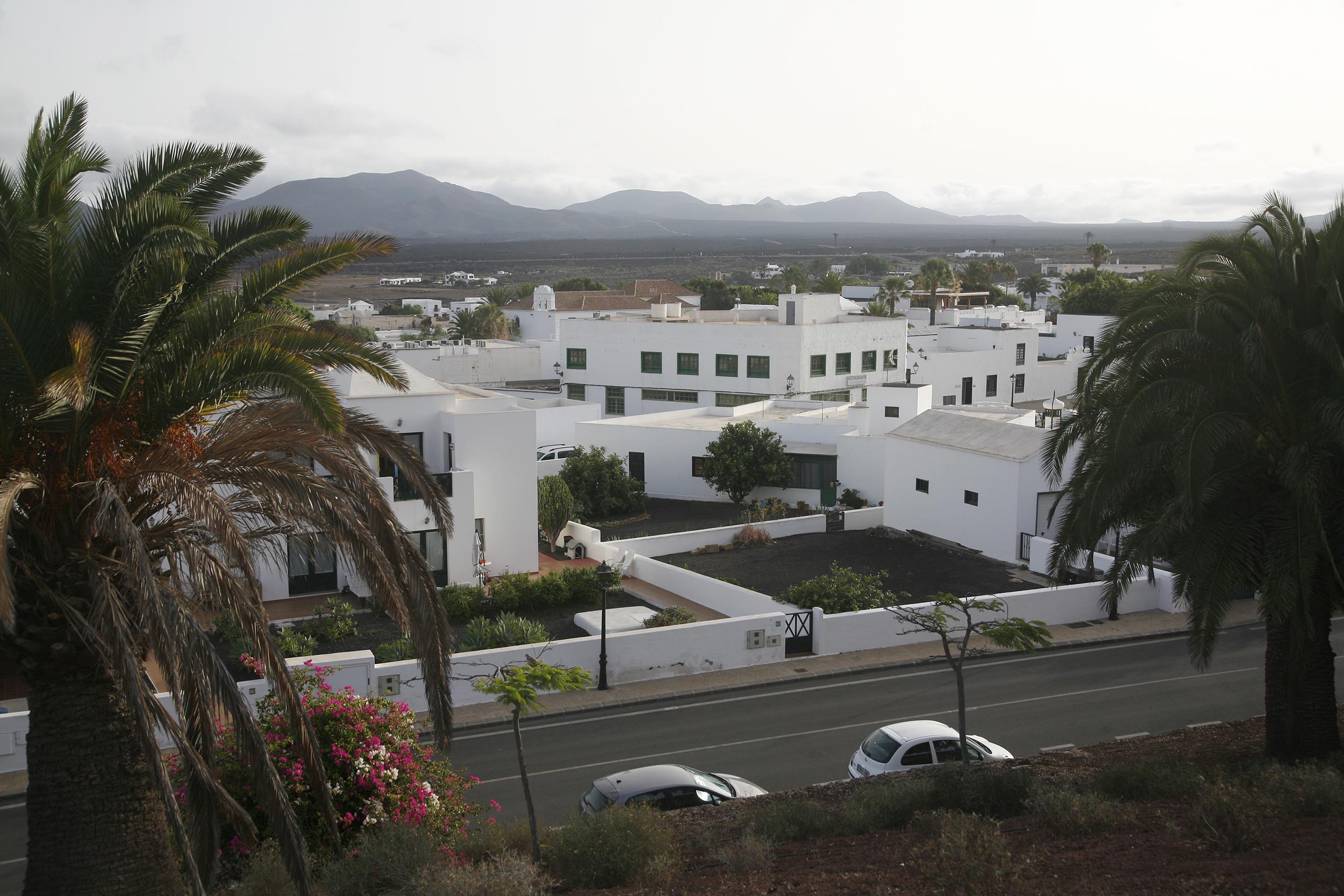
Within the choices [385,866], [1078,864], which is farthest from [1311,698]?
[385,866]

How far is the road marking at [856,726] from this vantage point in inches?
696

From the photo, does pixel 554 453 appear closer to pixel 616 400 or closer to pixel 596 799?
pixel 616 400

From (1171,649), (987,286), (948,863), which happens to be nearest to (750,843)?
(948,863)

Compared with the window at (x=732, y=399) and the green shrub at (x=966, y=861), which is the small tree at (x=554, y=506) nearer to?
the window at (x=732, y=399)

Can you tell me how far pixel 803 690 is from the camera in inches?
862

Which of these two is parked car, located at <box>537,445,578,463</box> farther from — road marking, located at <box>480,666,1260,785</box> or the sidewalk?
road marking, located at <box>480,666,1260,785</box>

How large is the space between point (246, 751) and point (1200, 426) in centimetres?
1058

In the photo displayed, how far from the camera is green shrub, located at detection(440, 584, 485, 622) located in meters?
25.1

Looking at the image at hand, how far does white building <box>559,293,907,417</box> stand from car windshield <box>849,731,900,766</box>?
38588 mm

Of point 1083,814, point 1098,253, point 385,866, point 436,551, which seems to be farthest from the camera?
point 1098,253

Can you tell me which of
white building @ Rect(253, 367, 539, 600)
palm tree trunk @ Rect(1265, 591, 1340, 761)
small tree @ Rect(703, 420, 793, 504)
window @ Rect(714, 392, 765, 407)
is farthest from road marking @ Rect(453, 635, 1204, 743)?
window @ Rect(714, 392, 765, 407)

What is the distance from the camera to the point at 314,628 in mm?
23422

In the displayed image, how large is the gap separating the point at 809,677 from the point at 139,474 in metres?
15.7

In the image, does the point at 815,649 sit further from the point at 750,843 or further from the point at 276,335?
the point at 276,335
